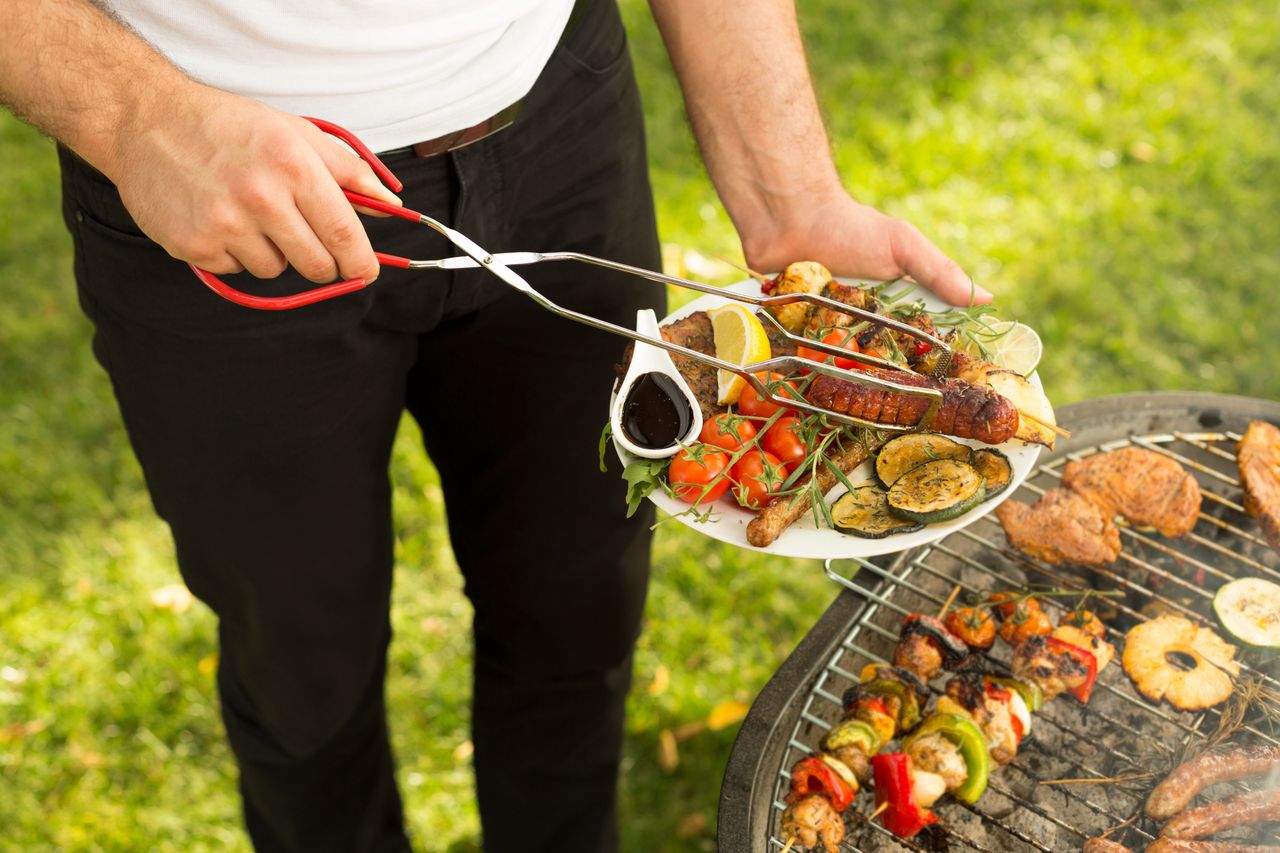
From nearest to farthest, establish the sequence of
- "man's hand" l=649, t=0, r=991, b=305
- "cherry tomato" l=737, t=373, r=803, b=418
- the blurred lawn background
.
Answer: "cherry tomato" l=737, t=373, r=803, b=418 < "man's hand" l=649, t=0, r=991, b=305 < the blurred lawn background

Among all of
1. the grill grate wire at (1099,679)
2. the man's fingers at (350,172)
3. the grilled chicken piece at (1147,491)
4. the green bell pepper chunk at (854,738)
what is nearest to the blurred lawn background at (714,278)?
the grill grate wire at (1099,679)

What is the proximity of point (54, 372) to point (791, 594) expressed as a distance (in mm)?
3248

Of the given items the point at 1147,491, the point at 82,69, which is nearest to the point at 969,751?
the point at 1147,491

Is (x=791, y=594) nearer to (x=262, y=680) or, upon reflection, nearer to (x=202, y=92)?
(x=262, y=680)

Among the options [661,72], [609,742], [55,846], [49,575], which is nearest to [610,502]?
[609,742]

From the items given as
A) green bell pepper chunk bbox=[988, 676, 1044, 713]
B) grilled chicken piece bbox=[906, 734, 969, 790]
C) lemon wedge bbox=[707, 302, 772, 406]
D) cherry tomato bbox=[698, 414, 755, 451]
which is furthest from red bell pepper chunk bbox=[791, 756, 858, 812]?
lemon wedge bbox=[707, 302, 772, 406]

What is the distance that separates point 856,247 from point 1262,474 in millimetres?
1018

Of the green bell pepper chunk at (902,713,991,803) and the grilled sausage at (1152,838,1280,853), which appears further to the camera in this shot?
the green bell pepper chunk at (902,713,991,803)

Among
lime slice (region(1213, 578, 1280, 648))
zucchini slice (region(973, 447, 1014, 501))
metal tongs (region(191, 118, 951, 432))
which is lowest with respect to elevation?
lime slice (region(1213, 578, 1280, 648))

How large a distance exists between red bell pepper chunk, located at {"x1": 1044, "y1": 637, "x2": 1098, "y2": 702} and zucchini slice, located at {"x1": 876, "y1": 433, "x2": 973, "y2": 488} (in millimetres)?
452

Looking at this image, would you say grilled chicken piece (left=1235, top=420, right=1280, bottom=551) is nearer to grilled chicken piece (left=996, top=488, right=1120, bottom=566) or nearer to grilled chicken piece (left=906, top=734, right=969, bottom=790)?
grilled chicken piece (left=996, top=488, right=1120, bottom=566)

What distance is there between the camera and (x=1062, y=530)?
8.25ft

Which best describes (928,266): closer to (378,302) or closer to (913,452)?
(913,452)

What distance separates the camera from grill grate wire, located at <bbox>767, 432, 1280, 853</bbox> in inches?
89.5
